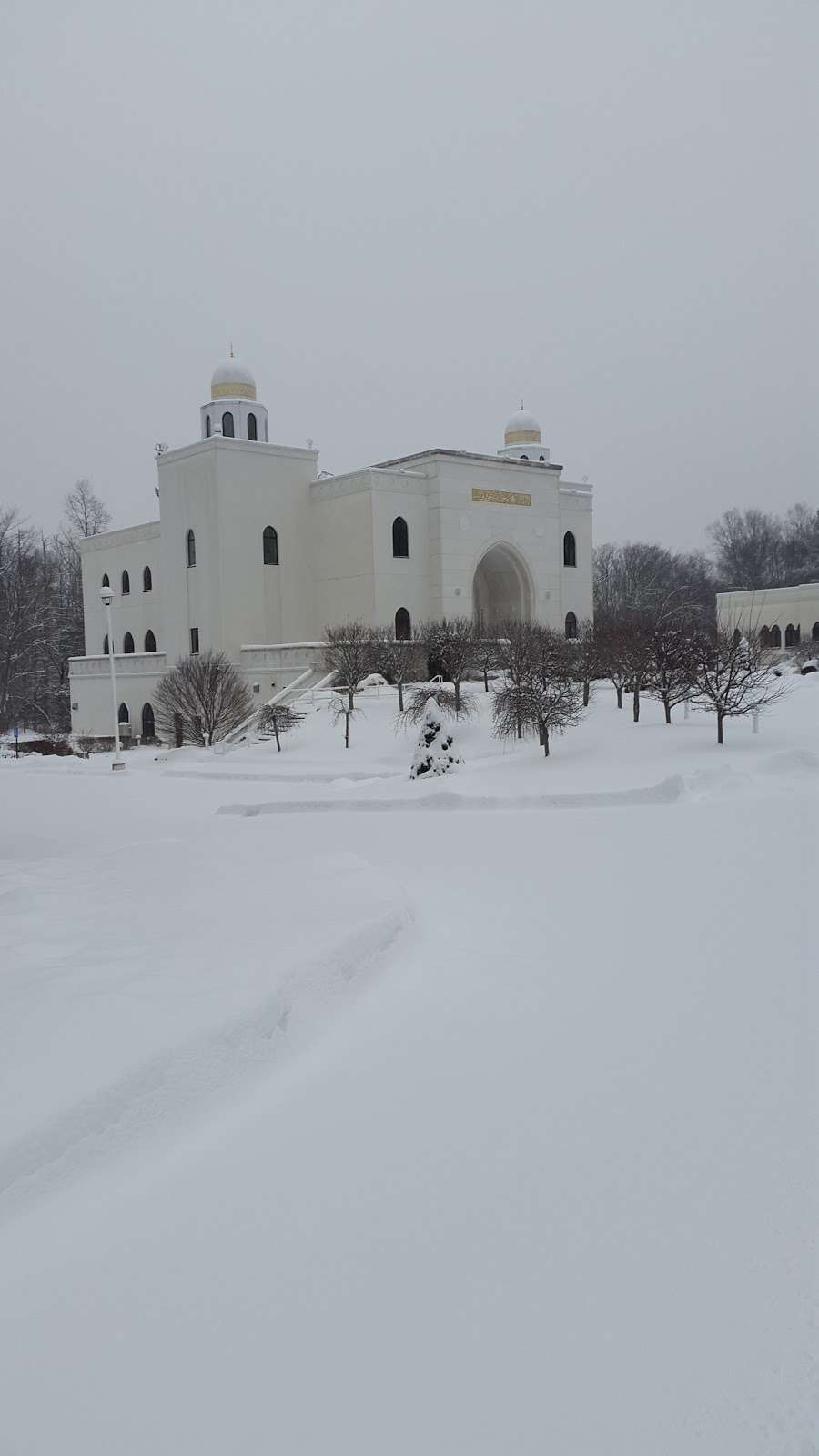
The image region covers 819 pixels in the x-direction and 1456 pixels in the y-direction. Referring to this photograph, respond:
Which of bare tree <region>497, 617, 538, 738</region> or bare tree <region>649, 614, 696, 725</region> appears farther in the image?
bare tree <region>497, 617, 538, 738</region>

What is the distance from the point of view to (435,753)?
21.4 meters

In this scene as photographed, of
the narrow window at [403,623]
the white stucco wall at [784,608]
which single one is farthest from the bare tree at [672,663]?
the white stucco wall at [784,608]

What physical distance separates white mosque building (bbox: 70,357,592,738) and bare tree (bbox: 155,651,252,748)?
7.61ft

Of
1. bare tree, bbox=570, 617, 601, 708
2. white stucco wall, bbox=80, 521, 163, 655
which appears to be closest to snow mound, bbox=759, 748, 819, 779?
bare tree, bbox=570, 617, 601, 708

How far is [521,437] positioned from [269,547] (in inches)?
572

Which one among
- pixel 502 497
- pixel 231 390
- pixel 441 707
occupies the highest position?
pixel 231 390

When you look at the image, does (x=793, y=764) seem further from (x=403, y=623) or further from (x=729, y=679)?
(x=403, y=623)

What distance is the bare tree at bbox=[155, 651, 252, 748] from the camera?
34.3m

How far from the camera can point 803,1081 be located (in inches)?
245

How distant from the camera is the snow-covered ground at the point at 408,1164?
3766 millimetres

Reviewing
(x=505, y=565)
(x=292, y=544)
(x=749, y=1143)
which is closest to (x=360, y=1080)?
(x=749, y=1143)

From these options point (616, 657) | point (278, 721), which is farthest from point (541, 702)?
point (278, 721)

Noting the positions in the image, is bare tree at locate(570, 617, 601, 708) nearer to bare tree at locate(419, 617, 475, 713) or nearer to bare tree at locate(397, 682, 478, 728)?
bare tree at locate(397, 682, 478, 728)

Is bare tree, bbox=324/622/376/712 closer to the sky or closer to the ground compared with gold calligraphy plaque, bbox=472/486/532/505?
closer to the ground
